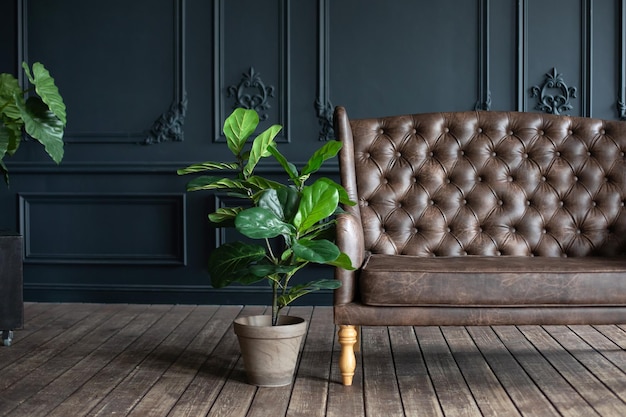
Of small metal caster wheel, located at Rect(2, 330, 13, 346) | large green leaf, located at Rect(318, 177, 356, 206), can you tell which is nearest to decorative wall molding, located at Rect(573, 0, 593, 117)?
large green leaf, located at Rect(318, 177, 356, 206)

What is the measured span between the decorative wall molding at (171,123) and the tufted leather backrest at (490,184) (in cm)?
136

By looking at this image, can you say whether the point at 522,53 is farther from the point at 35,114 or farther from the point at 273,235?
the point at 35,114

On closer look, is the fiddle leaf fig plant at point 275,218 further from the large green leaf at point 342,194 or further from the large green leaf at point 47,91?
the large green leaf at point 47,91

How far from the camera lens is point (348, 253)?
8.19ft

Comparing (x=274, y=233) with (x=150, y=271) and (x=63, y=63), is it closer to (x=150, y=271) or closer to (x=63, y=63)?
(x=150, y=271)

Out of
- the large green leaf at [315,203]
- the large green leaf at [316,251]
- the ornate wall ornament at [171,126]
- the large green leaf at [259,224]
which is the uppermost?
the ornate wall ornament at [171,126]

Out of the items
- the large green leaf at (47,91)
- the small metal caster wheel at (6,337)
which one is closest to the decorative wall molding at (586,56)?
the large green leaf at (47,91)

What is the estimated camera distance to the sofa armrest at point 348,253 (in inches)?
97.6

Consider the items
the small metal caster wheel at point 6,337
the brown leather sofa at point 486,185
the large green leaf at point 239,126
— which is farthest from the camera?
the small metal caster wheel at point 6,337

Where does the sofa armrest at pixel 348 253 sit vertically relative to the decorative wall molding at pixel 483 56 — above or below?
below

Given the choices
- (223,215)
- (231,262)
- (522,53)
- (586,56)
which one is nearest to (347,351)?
(231,262)

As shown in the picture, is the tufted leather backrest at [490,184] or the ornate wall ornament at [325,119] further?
the ornate wall ornament at [325,119]

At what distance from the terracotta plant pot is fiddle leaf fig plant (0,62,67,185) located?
58.1 inches

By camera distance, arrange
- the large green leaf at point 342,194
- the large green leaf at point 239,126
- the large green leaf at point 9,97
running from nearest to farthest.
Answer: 1. the large green leaf at point 342,194
2. the large green leaf at point 239,126
3. the large green leaf at point 9,97
